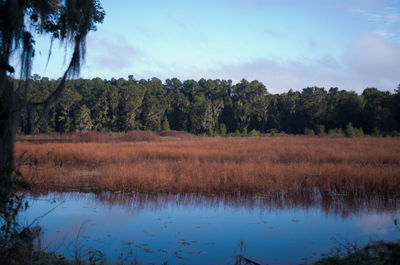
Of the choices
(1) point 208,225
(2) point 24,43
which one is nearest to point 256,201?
(1) point 208,225

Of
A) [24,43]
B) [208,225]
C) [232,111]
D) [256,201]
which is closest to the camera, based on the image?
[24,43]

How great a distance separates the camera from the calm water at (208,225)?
20.2 feet

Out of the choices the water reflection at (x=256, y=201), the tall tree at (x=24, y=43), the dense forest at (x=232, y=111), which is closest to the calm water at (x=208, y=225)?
the water reflection at (x=256, y=201)

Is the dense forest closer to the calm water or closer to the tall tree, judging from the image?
the calm water

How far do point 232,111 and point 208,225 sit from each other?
66554 mm

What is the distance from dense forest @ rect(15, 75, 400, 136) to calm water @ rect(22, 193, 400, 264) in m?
35.3

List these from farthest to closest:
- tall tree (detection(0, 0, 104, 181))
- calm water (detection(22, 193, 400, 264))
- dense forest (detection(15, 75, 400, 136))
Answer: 1. dense forest (detection(15, 75, 400, 136))
2. calm water (detection(22, 193, 400, 264))
3. tall tree (detection(0, 0, 104, 181))

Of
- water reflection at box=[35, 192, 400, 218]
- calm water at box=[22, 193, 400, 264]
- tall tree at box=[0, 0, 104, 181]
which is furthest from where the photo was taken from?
water reflection at box=[35, 192, 400, 218]

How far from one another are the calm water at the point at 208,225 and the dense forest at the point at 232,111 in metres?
35.3

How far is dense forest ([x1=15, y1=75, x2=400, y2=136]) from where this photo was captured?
50469 millimetres

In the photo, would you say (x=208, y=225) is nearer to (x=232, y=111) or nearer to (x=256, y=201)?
(x=256, y=201)

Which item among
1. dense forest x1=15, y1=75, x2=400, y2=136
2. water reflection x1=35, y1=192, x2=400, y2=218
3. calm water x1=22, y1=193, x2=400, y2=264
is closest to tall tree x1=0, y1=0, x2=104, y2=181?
calm water x1=22, y1=193, x2=400, y2=264

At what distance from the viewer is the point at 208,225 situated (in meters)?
7.75

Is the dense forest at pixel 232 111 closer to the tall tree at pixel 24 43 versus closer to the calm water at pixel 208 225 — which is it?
the calm water at pixel 208 225
